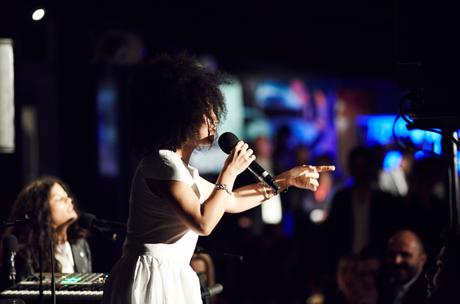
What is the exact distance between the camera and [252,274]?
8625 mm

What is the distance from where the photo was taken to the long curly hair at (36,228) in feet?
15.2

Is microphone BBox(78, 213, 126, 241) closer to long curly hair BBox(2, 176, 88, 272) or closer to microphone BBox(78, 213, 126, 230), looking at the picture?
microphone BBox(78, 213, 126, 230)

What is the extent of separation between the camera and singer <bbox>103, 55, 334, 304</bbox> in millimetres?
3225

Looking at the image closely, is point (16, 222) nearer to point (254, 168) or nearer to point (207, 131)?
point (207, 131)

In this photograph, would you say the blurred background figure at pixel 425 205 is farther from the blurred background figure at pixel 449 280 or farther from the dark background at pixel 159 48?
the blurred background figure at pixel 449 280

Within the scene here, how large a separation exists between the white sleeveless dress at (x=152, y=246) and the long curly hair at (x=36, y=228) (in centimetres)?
133

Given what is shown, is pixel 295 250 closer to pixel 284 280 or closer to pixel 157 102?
pixel 284 280

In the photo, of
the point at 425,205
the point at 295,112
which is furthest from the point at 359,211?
the point at 295,112

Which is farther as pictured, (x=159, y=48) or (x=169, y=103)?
(x=159, y=48)

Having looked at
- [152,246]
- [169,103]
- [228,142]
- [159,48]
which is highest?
[159,48]

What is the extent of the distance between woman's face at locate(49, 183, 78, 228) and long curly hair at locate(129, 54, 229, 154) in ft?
4.72

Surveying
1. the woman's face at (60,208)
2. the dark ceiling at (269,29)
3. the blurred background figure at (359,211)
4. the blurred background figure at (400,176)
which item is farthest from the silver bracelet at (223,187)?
the blurred background figure at (400,176)

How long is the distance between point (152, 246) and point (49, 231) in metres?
1.52

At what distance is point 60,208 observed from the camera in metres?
4.75
